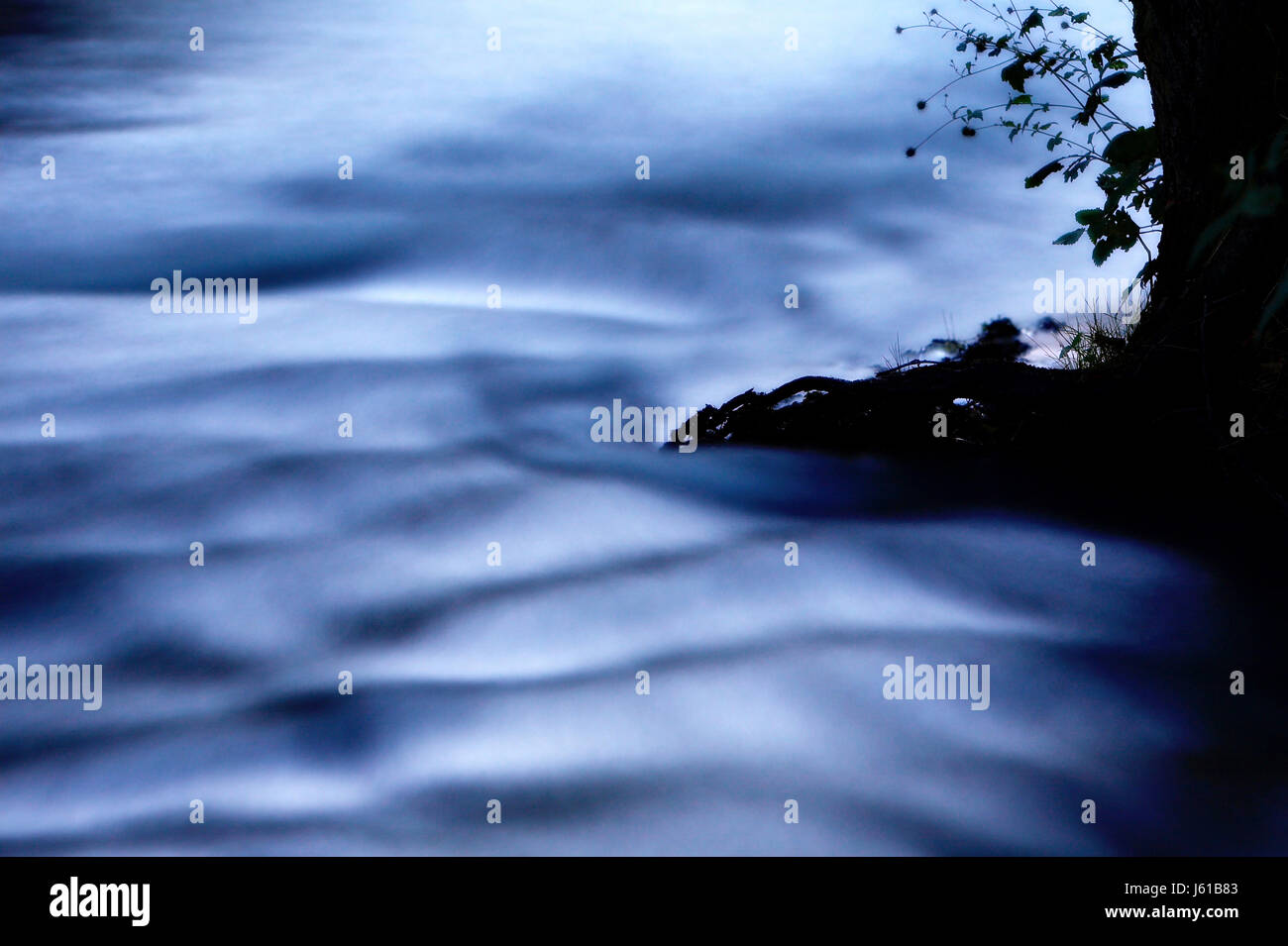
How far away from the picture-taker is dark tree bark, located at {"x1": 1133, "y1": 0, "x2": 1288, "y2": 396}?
2229mm

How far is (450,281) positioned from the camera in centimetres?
404

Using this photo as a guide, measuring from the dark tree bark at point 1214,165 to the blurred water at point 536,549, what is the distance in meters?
0.45

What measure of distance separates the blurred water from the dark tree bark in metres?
0.45

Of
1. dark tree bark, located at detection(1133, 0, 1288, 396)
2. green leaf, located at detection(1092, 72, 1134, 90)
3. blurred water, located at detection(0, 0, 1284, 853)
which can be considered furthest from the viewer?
green leaf, located at detection(1092, 72, 1134, 90)

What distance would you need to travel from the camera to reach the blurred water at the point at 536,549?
72.6 inches

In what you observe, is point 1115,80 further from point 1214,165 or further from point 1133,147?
point 1214,165

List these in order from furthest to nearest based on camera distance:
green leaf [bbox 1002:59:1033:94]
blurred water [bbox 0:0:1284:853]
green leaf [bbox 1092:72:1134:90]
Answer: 1. green leaf [bbox 1002:59:1033:94]
2. green leaf [bbox 1092:72:1134:90]
3. blurred water [bbox 0:0:1284:853]

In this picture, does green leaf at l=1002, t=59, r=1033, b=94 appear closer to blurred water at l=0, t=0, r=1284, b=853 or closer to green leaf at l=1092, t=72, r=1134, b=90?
green leaf at l=1092, t=72, r=1134, b=90

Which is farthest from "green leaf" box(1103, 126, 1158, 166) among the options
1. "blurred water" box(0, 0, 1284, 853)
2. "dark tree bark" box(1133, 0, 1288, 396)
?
"blurred water" box(0, 0, 1284, 853)

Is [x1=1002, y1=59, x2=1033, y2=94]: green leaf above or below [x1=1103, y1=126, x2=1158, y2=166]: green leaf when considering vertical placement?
above

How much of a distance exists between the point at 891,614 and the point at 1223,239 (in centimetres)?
101

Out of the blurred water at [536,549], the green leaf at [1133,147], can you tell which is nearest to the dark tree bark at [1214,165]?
the green leaf at [1133,147]

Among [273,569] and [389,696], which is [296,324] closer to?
[273,569]

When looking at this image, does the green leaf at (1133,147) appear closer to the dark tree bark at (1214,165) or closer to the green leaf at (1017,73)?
the dark tree bark at (1214,165)
